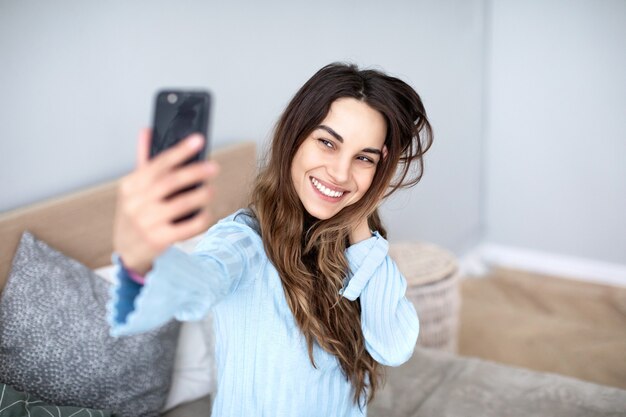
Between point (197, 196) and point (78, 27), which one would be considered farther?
point (78, 27)

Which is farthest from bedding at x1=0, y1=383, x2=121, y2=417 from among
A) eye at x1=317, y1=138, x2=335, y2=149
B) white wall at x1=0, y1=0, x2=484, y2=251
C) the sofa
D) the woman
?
eye at x1=317, y1=138, x2=335, y2=149

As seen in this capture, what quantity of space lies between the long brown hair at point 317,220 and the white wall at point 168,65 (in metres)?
0.67

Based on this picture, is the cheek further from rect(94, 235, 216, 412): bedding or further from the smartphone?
rect(94, 235, 216, 412): bedding

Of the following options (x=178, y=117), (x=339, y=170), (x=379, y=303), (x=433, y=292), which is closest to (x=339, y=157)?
(x=339, y=170)

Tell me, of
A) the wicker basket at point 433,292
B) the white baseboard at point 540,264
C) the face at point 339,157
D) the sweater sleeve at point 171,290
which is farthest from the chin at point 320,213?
the white baseboard at point 540,264

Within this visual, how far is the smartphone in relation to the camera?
766mm

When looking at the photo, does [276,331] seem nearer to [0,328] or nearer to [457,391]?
[0,328]

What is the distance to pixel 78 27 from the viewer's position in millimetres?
1684

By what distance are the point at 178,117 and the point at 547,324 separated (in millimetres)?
2696

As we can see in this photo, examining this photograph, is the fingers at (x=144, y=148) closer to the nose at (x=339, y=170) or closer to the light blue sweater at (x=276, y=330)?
the light blue sweater at (x=276, y=330)

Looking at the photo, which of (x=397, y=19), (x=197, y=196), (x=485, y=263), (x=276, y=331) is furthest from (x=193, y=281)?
(x=485, y=263)

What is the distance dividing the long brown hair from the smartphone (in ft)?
1.49

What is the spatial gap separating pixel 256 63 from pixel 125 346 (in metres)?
1.08

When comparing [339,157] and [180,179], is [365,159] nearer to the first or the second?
[339,157]
